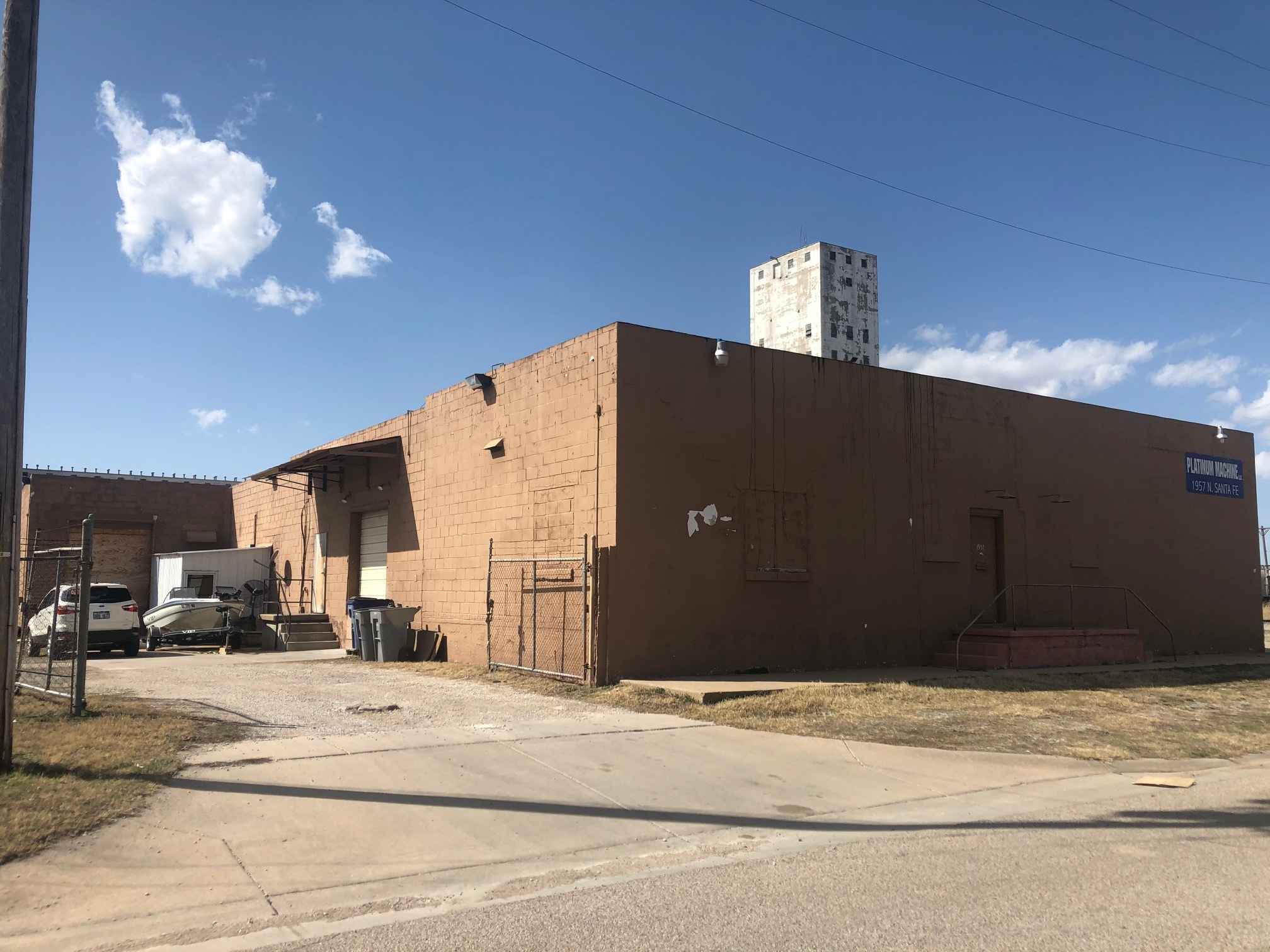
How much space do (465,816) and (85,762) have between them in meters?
3.43

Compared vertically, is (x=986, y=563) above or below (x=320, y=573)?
above

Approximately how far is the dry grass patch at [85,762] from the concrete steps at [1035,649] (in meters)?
12.4

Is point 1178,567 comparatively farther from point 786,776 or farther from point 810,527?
point 786,776

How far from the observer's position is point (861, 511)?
55.7ft

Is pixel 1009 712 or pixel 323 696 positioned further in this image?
pixel 323 696

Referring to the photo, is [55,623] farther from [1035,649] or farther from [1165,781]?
[1035,649]

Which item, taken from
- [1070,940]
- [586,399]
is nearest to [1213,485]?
[586,399]

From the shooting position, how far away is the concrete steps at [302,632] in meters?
22.1

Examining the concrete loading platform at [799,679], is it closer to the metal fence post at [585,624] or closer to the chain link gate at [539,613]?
the metal fence post at [585,624]

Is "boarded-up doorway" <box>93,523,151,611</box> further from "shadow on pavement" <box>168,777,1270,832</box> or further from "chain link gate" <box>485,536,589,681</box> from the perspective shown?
"shadow on pavement" <box>168,777,1270,832</box>

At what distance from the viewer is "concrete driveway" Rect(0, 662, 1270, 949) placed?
513 centimetres

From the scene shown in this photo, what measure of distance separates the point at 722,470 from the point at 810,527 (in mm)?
2136

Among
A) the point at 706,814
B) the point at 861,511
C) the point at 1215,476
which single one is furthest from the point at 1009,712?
the point at 1215,476

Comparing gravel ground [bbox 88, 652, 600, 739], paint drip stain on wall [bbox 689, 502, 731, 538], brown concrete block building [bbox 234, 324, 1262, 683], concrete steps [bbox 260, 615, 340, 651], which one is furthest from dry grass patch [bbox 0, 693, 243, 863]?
concrete steps [bbox 260, 615, 340, 651]
